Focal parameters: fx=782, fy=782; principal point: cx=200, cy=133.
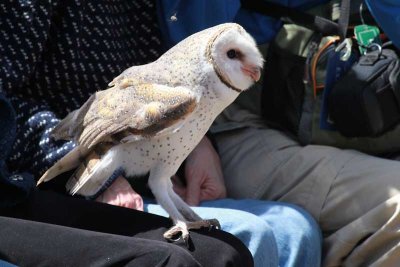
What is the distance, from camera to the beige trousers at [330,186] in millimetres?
1522

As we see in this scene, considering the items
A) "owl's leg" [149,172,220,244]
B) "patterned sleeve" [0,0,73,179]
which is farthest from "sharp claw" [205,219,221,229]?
"patterned sleeve" [0,0,73,179]

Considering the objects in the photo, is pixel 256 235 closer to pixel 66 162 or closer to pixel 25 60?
pixel 66 162

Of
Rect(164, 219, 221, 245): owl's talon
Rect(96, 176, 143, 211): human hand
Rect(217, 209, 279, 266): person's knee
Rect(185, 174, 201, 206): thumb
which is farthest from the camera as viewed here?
Rect(185, 174, 201, 206): thumb

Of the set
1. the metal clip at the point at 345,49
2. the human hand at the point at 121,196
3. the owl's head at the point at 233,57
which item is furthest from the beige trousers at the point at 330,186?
the owl's head at the point at 233,57

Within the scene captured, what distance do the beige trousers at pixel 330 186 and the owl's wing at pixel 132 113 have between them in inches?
18.6

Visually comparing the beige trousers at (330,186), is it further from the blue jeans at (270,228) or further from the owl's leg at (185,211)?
the owl's leg at (185,211)

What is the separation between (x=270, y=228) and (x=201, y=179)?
0.29m

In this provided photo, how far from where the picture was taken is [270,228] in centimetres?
142

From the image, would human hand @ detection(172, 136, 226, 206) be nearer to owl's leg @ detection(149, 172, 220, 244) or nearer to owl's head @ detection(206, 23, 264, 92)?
owl's leg @ detection(149, 172, 220, 244)

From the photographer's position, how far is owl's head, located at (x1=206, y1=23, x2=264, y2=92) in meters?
1.26

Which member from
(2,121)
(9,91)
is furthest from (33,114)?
(2,121)

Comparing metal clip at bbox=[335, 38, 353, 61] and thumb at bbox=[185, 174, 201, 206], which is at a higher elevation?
metal clip at bbox=[335, 38, 353, 61]

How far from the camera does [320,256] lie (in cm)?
154

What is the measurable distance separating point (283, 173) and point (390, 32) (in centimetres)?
39
